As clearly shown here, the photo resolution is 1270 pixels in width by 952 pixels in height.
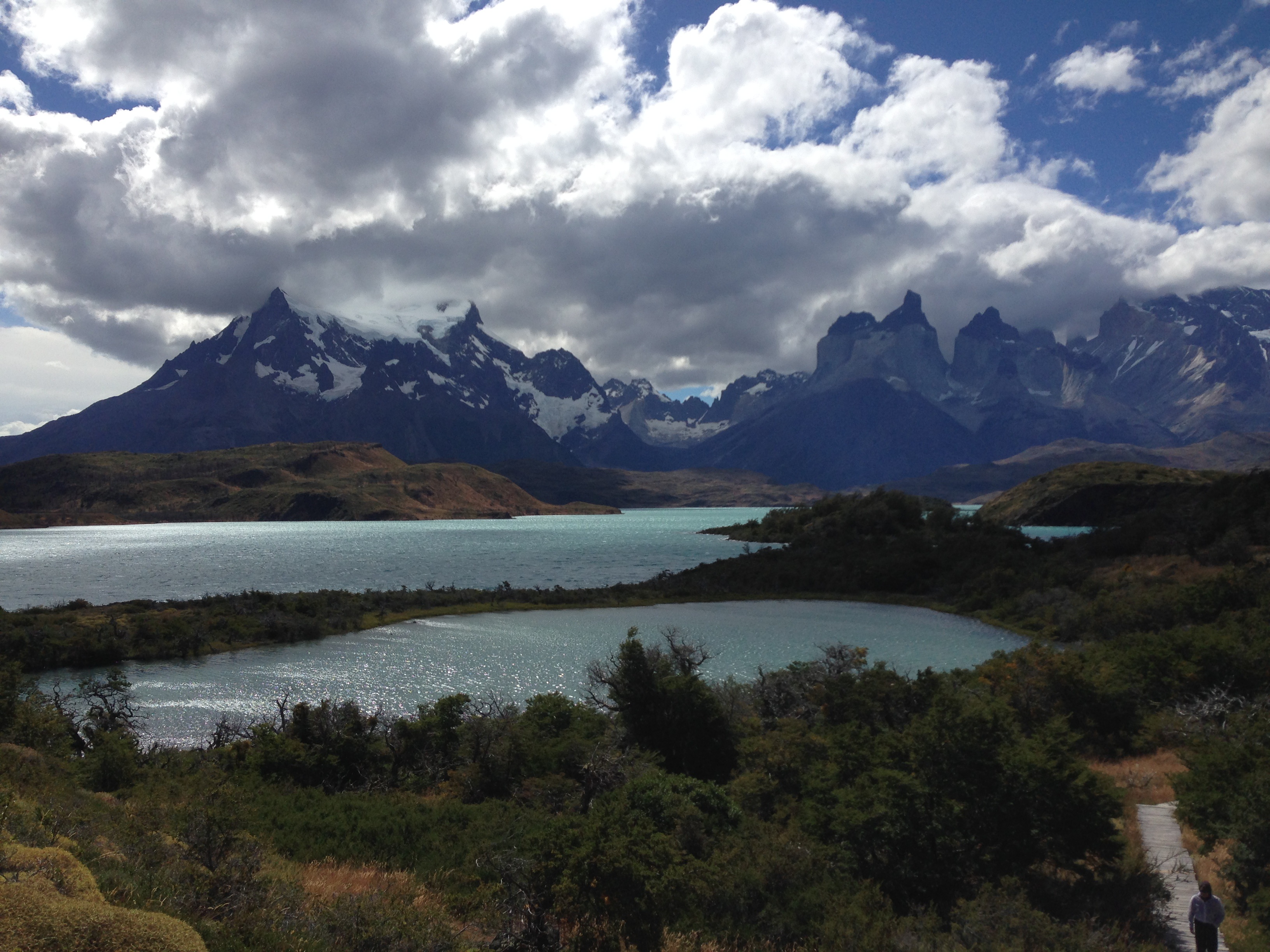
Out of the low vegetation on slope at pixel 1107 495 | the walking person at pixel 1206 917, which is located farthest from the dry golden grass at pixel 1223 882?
the low vegetation on slope at pixel 1107 495

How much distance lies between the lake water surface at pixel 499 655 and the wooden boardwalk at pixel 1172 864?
29.8m

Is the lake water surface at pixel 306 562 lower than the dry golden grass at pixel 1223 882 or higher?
higher

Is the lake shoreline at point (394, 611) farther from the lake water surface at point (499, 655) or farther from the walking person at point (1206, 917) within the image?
the walking person at point (1206, 917)

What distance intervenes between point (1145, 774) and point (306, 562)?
12721 cm

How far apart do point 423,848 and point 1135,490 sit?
21130 centimetres

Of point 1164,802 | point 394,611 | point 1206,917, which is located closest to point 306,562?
point 394,611

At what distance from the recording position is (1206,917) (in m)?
13.7

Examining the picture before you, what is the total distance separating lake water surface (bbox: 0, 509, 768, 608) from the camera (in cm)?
9706

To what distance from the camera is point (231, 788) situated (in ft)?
54.1

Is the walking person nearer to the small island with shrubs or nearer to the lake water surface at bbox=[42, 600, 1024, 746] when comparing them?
the small island with shrubs

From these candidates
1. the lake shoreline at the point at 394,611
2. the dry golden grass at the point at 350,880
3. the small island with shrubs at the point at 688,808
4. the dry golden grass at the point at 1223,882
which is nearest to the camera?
the small island with shrubs at the point at 688,808

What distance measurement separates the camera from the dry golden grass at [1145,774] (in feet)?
75.5

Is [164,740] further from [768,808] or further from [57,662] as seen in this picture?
[768,808]

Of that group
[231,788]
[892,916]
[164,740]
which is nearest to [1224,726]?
[892,916]
